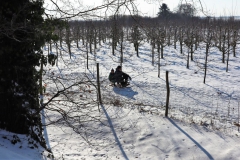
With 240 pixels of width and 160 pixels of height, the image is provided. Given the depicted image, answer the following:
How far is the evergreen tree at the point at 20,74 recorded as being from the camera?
13.7 feet

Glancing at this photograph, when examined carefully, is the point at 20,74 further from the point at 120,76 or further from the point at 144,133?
the point at 120,76

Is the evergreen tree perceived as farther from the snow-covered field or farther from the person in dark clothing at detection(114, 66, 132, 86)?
the person in dark clothing at detection(114, 66, 132, 86)

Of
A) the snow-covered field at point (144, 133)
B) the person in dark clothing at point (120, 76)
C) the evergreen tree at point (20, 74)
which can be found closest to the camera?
the evergreen tree at point (20, 74)

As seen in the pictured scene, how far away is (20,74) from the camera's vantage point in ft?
15.0

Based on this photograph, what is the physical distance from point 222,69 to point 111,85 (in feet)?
44.6

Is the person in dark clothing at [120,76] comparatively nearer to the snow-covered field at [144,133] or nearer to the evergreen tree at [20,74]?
the snow-covered field at [144,133]

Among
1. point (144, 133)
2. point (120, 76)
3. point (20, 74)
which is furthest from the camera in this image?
point (120, 76)

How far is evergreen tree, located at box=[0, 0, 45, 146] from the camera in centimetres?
416

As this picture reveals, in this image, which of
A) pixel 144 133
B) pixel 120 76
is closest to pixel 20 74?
pixel 144 133

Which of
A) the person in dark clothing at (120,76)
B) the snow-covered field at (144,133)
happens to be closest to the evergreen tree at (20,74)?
the snow-covered field at (144,133)

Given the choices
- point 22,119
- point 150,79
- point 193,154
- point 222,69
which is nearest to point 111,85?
point 150,79

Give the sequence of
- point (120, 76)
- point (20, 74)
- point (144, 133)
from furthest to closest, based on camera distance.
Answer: point (120, 76), point (144, 133), point (20, 74)

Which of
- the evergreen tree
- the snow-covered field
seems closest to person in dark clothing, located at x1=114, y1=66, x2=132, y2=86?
the snow-covered field

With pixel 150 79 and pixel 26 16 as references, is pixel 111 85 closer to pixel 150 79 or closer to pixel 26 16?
pixel 150 79
